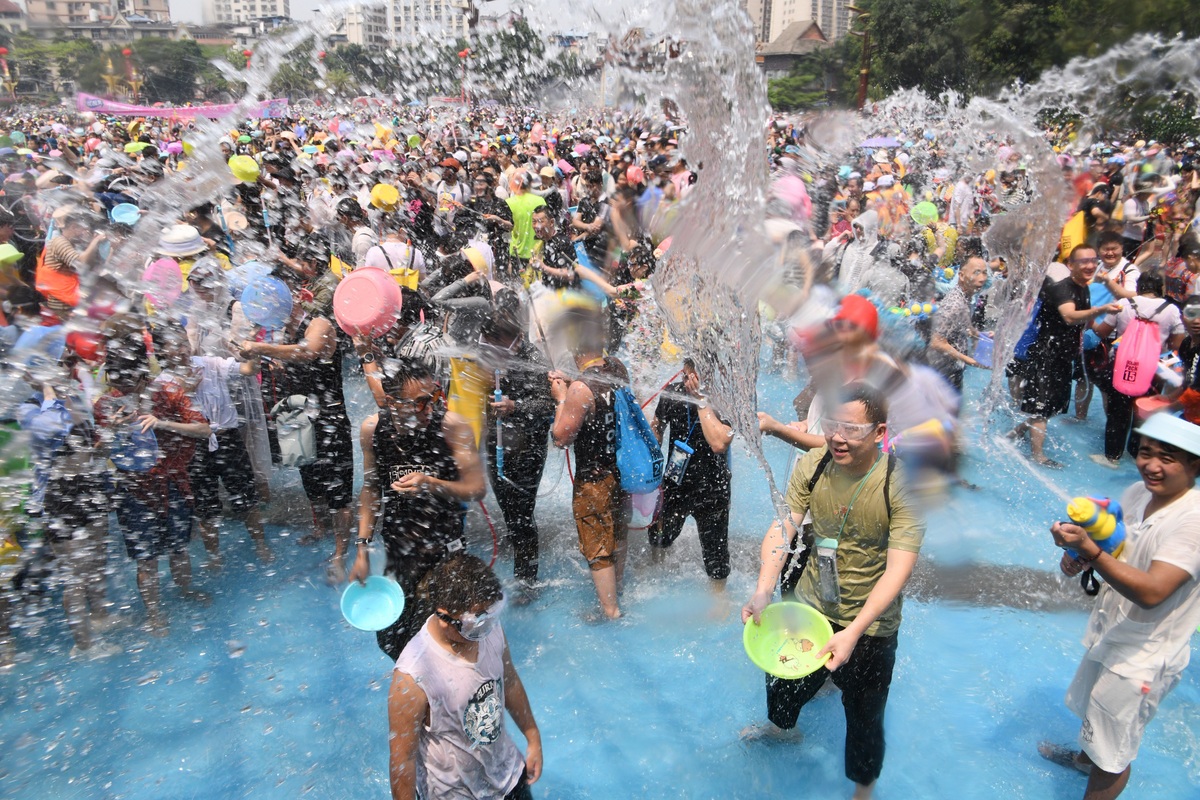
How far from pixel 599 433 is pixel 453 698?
1832 millimetres

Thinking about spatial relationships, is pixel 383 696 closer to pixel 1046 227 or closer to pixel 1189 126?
pixel 1046 227

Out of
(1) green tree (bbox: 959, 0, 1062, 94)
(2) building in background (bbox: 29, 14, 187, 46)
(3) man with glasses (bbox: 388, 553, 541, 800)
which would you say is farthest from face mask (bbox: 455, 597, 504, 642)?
(1) green tree (bbox: 959, 0, 1062, 94)

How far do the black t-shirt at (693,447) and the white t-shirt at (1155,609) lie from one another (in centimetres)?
181

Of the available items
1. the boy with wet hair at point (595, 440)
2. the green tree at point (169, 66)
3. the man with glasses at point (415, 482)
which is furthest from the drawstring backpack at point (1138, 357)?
the green tree at point (169, 66)

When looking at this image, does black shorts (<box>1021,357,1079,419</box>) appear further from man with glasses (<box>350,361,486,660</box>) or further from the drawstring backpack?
man with glasses (<box>350,361,486,660</box>)

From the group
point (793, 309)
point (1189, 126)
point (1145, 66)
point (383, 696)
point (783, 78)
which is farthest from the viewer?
point (783, 78)

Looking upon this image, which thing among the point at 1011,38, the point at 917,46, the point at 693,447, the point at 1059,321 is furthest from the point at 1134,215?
the point at 917,46

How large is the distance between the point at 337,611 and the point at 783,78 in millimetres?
31099

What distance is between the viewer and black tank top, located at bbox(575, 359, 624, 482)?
3.83 m

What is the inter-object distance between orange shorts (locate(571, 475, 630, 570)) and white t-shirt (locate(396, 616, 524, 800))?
161 centimetres

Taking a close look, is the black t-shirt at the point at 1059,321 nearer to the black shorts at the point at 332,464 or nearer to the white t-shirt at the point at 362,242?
the black shorts at the point at 332,464

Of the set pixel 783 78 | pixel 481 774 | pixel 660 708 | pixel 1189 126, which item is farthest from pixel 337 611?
pixel 783 78

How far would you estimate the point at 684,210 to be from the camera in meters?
5.43

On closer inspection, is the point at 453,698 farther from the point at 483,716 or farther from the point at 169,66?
the point at 169,66
